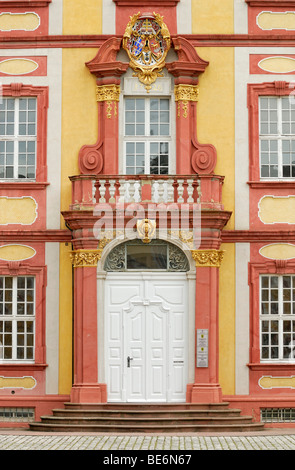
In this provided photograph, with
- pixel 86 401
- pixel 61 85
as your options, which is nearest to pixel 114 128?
pixel 61 85

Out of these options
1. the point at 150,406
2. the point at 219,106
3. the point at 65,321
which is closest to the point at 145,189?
the point at 219,106

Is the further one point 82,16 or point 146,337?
point 82,16

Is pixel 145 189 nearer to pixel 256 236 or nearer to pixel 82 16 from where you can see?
pixel 256 236

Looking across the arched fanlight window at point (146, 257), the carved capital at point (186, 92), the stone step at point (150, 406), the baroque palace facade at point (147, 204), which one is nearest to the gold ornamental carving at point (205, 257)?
the baroque palace facade at point (147, 204)

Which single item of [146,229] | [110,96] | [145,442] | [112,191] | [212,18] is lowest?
[145,442]

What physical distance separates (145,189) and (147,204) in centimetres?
33

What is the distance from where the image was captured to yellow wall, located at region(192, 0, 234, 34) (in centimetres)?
2927

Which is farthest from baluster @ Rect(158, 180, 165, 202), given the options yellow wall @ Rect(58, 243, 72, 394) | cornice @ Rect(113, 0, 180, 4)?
cornice @ Rect(113, 0, 180, 4)

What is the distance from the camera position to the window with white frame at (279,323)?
28766 millimetres

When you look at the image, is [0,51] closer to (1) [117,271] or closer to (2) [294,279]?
(1) [117,271]

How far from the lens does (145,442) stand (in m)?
24.9

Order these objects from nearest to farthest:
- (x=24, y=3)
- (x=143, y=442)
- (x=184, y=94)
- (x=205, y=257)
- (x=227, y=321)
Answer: (x=143, y=442), (x=205, y=257), (x=227, y=321), (x=184, y=94), (x=24, y=3)

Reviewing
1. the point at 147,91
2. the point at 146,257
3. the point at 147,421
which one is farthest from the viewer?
the point at 147,91

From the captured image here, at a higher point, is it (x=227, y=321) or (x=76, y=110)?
(x=76, y=110)
